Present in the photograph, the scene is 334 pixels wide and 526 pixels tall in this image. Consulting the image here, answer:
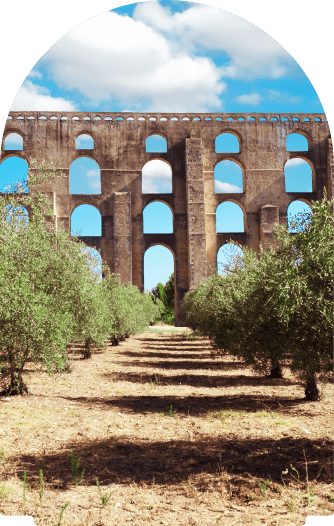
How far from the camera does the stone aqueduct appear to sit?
37500mm

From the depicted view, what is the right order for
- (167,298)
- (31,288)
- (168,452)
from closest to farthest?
1. (168,452)
2. (31,288)
3. (167,298)

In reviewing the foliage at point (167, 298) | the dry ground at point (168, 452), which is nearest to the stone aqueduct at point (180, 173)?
the foliage at point (167, 298)

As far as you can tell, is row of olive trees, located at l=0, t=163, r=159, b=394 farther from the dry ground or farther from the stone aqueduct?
the stone aqueduct

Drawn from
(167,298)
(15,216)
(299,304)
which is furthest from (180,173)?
(299,304)

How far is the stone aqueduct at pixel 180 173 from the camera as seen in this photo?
123 feet

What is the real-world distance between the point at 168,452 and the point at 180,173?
115 ft

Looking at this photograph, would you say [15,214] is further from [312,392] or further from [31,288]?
[312,392]

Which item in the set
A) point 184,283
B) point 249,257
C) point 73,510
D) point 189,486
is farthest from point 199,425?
point 184,283

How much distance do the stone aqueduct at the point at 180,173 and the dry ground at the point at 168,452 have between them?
88.5 feet

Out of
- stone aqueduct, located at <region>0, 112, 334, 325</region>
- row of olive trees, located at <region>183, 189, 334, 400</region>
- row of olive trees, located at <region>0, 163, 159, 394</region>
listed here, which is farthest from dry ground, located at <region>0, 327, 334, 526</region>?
stone aqueduct, located at <region>0, 112, 334, 325</region>

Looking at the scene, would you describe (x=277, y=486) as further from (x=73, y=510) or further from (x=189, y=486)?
(x=73, y=510)

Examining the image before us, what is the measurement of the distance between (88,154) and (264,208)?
1545cm

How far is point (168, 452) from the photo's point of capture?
5914mm

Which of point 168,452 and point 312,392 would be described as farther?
point 312,392
